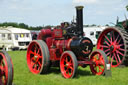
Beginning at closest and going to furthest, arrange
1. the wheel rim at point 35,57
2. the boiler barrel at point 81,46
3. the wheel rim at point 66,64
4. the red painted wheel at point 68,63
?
the red painted wheel at point 68,63
the wheel rim at point 66,64
the boiler barrel at point 81,46
the wheel rim at point 35,57

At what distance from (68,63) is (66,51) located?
365mm

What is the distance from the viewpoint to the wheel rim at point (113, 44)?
9725mm

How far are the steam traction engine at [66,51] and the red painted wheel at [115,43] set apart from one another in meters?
1.72

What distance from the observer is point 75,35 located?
25.7 feet

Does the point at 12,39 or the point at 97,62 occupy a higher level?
the point at 12,39

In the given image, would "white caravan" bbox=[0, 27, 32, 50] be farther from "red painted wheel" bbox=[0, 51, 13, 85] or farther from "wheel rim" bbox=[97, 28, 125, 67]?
"red painted wheel" bbox=[0, 51, 13, 85]

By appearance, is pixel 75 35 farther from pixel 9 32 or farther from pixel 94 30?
pixel 94 30

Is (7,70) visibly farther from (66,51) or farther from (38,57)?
(38,57)

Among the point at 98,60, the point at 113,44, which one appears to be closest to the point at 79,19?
the point at 98,60

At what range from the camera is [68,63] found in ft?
23.4

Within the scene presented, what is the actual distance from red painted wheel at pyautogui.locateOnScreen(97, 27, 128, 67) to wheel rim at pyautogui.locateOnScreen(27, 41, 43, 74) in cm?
270

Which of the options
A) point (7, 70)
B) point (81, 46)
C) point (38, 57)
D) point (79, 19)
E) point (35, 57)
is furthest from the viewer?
point (35, 57)

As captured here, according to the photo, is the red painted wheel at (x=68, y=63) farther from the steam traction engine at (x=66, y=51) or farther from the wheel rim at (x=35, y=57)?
the wheel rim at (x=35, y=57)

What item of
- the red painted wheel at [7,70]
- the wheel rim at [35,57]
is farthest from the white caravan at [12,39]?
the red painted wheel at [7,70]
